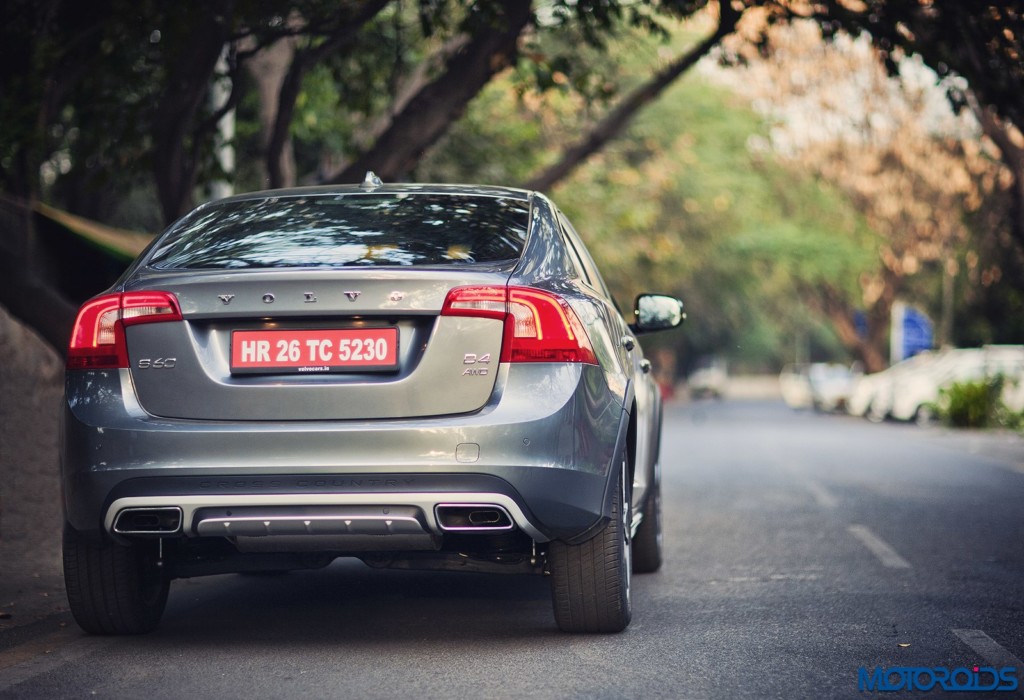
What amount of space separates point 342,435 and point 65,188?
1358 cm

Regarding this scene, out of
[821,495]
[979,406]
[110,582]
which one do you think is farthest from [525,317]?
[979,406]

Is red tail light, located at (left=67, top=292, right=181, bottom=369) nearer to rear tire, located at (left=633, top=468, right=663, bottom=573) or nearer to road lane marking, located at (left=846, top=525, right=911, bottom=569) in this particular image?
rear tire, located at (left=633, top=468, right=663, bottom=573)

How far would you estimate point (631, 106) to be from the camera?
1471 cm

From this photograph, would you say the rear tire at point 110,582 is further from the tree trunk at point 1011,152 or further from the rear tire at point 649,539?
the tree trunk at point 1011,152

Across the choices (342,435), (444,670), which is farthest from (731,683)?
(342,435)

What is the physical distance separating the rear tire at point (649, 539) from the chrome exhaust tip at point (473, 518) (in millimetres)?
2433

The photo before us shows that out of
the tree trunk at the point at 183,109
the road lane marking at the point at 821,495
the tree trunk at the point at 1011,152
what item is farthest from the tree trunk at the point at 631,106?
the tree trunk at the point at 1011,152

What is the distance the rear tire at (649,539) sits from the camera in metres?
7.50

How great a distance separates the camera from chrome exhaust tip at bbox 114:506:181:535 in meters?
5.01

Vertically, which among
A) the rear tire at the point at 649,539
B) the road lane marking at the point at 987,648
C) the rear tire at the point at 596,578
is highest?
the rear tire at the point at 596,578

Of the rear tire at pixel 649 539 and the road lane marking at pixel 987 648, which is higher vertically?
the road lane marking at pixel 987 648

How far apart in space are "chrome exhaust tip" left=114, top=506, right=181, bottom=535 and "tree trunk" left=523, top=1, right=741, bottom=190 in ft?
29.1

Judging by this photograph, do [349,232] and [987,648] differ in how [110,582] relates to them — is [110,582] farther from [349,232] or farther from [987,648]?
[987,648]

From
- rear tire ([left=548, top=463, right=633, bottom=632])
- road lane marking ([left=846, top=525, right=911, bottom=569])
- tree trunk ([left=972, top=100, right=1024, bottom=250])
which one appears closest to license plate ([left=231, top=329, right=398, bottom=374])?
rear tire ([left=548, top=463, right=633, bottom=632])
